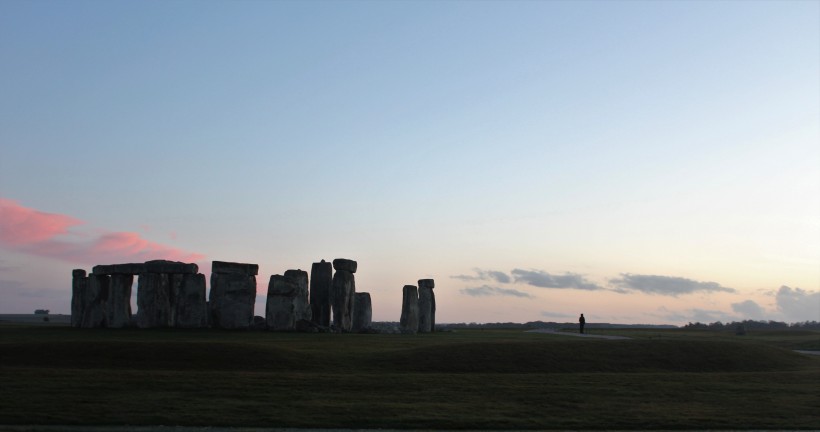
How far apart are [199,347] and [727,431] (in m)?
16.0

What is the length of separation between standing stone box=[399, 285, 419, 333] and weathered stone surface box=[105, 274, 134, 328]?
1458cm

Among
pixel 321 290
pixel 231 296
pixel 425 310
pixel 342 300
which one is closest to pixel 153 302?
pixel 231 296

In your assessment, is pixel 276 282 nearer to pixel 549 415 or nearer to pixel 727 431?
pixel 549 415

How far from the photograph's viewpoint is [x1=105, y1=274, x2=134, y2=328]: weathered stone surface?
39.8 metres

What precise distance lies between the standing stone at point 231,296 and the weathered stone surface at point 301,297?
2.20m

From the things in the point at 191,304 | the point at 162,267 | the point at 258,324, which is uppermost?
the point at 162,267

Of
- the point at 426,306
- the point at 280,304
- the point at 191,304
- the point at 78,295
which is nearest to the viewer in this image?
the point at 191,304

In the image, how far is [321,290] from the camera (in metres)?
43.1

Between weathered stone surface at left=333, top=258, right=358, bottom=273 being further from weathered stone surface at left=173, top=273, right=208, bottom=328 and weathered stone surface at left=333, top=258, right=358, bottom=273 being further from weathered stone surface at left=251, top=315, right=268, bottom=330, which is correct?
weathered stone surface at left=173, top=273, right=208, bottom=328

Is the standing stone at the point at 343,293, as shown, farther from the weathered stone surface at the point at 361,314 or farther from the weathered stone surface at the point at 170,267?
the weathered stone surface at the point at 170,267

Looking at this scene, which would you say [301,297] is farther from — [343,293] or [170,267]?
[170,267]

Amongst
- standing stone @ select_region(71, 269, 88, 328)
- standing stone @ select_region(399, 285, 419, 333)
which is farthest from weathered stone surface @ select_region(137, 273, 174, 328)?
standing stone @ select_region(399, 285, 419, 333)

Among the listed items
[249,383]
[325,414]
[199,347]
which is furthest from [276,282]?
[325,414]

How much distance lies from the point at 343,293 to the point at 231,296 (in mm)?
6166
